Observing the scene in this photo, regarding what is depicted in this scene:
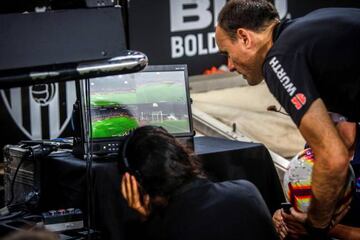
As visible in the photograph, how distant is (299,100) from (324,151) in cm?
19

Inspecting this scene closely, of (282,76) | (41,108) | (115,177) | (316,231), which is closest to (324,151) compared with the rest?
(282,76)

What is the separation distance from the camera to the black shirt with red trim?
7.96ft

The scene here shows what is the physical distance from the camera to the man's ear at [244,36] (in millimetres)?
2662

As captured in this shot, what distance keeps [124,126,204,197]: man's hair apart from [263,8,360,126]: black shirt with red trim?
0.43m

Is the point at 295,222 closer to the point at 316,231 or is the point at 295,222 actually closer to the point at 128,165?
the point at 316,231

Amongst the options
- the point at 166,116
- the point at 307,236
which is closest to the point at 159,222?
the point at 307,236

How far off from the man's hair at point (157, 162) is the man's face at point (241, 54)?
57 centimetres

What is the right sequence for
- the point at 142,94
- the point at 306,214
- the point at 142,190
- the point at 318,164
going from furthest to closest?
1. the point at 142,94
2. the point at 306,214
3. the point at 318,164
4. the point at 142,190

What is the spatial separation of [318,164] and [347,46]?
0.43 m

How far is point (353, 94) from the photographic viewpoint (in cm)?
256

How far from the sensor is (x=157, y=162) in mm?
2229

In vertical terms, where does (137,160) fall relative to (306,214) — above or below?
above

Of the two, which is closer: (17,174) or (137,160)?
(137,160)

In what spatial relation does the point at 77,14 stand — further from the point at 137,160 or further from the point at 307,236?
the point at 307,236
